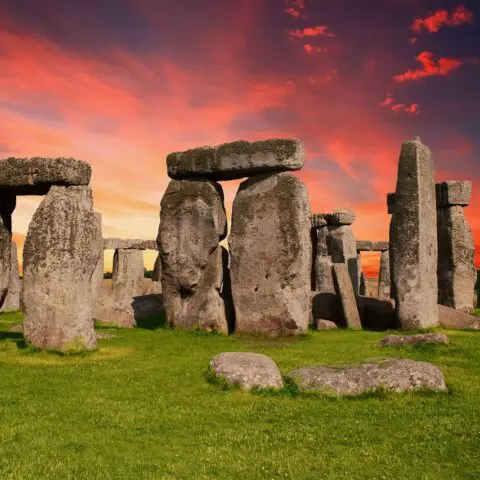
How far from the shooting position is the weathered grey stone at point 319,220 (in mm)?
27906

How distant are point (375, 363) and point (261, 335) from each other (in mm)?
7513

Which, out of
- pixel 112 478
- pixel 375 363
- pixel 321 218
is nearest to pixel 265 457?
pixel 112 478

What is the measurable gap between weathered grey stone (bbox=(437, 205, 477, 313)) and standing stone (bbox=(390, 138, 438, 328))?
4953 mm

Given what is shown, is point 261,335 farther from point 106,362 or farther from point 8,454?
point 8,454

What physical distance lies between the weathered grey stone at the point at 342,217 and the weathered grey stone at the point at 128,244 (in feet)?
30.3

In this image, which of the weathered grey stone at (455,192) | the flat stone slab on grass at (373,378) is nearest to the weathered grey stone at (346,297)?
the weathered grey stone at (455,192)

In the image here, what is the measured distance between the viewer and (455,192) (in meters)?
21.7

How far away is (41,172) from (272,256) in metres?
6.58

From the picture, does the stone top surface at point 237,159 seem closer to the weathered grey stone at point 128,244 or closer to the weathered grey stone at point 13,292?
the weathered grey stone at point 13,292

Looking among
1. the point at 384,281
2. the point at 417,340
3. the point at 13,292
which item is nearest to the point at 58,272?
the point at 417,340

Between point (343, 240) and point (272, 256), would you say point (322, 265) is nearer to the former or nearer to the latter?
point (343, 240)

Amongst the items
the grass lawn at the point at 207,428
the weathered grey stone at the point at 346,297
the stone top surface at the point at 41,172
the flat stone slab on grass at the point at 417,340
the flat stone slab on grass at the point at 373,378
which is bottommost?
the grass lawn at the point at 207,428

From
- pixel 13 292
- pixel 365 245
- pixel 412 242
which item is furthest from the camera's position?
pixel 365 245

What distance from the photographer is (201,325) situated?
53.9ft
